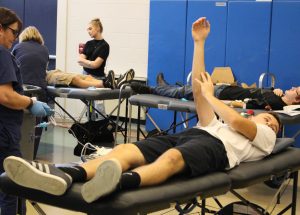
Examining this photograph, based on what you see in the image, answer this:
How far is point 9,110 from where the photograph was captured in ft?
8.73

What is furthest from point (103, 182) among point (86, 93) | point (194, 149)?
point (86, 93)

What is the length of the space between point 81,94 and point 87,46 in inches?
55.7

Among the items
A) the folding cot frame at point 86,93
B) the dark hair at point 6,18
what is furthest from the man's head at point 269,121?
the folding cot frame at point 86,93

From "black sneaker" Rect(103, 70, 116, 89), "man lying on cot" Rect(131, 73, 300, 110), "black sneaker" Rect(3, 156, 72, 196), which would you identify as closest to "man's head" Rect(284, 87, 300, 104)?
"man lying on cot" Rect(131, 73, 300, 110)

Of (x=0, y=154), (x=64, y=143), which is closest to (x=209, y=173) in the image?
(x=0, y=154)

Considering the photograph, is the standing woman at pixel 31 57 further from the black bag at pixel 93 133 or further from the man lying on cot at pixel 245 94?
the man lying on cot at pixel 245 94

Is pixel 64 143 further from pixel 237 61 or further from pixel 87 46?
pixel 237 61

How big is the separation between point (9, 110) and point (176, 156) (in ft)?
3.03

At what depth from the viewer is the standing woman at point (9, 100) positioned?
258 cm

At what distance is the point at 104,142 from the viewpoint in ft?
18.2

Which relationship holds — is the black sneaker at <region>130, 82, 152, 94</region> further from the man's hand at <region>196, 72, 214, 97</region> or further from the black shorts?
the black shorts

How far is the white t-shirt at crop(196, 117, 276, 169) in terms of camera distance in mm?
2645

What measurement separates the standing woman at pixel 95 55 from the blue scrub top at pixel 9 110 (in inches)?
121

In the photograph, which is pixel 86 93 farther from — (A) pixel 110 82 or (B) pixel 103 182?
(B) pixel 103 182
